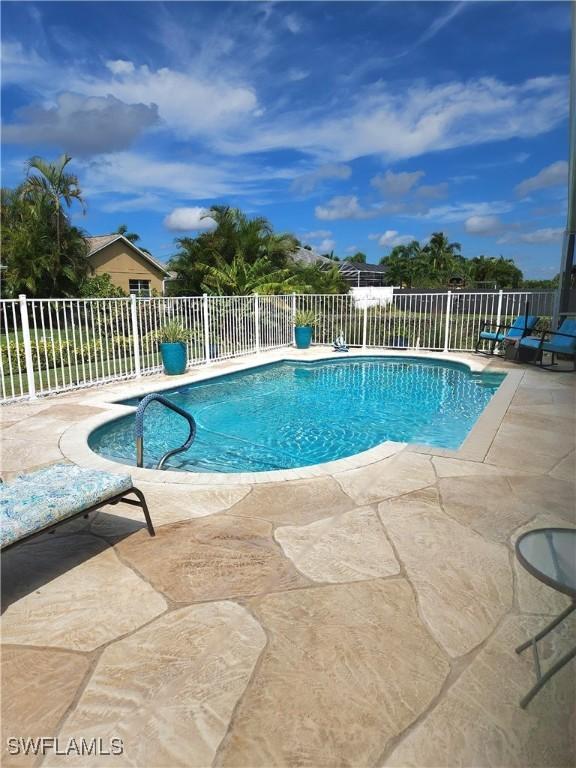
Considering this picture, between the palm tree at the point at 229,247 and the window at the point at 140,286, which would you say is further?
the window at the point at 140,286

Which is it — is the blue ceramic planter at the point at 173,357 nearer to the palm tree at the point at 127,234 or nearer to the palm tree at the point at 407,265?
the palm tree at the point at 127,234

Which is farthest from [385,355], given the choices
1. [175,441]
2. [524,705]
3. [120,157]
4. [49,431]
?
[524,705]

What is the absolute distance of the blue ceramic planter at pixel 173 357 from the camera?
29.5 feet

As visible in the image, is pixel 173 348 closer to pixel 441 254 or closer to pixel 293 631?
pixel 293 631

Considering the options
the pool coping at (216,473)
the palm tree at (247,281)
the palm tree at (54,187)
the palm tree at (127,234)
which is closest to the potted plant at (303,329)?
the palm tree at (247,281)

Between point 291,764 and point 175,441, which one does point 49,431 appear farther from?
point 291,764

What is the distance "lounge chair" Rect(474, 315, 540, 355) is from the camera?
10.3 meters

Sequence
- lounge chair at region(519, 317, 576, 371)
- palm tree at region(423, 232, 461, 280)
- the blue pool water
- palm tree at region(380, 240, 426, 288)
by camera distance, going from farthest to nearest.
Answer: palm tree at region(423, 232, 461, 280) < palm tree at region(380, 240, 426, 288) < lounge chair at region(519, 317, 576, 371) < the blue pool water

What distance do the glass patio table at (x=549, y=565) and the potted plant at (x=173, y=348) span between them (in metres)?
8.03

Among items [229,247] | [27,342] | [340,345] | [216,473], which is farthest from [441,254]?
[216,473]

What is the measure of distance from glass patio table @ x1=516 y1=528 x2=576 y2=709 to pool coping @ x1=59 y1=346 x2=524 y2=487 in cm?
217

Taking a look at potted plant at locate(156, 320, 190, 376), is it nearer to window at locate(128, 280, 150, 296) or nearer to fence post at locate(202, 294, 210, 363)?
fence post at locate(202, 294, 210, 363)

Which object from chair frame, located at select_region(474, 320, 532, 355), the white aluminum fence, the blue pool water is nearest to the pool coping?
the blue pool water

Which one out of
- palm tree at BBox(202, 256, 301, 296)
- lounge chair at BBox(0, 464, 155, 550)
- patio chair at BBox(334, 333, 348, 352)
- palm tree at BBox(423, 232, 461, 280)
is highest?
palm tree at BBox(423, 232, 461, 280)
